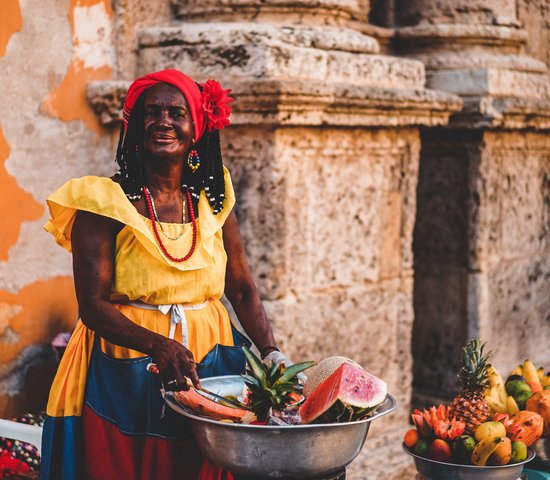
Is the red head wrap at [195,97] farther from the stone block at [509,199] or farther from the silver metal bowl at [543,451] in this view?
the stone block at [509,199]

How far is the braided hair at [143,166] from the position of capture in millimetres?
3301

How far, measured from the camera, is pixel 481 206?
5672 mm

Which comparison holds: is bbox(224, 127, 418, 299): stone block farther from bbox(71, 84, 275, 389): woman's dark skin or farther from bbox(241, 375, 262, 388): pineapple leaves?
bbox(241, 375, 262, 388): pineapple leaves

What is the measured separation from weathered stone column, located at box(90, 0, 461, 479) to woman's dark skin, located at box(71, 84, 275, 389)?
97 cm

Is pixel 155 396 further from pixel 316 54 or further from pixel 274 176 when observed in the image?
pixel 316 54

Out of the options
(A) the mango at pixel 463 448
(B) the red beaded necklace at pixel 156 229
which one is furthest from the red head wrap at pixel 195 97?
(A) the mango at pixel 463 448

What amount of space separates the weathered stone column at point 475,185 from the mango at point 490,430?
226cm

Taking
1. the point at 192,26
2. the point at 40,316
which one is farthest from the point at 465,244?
the point at 40,316

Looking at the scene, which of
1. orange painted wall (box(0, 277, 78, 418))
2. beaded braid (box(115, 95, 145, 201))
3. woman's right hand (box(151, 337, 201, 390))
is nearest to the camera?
woman's right hand (box(151, 337, 201, 390))

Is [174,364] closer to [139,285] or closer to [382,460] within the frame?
[139,285]

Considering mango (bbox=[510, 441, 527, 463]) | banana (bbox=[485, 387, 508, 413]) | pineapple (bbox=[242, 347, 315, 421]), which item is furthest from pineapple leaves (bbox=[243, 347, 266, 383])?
banana (bbox=[485, 387, 508, 413])

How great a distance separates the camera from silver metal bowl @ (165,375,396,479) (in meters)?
2.70

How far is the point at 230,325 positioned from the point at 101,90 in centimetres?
144

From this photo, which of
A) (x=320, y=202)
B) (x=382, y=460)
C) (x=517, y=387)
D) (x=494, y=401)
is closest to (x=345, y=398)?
(x=494, y=401)
